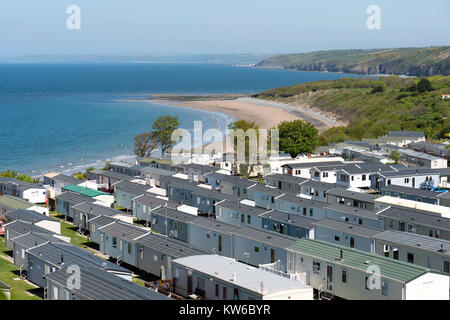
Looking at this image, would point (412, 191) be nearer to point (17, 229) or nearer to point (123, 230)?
point (123, 230)

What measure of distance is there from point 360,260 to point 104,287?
938 cm

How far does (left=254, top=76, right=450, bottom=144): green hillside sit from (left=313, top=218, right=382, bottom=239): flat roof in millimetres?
37881

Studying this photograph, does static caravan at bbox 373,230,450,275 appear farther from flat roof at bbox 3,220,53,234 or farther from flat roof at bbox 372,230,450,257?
flat roof at bbox 3,220,53,234

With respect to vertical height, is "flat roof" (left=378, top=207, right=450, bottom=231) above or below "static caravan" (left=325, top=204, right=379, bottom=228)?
above

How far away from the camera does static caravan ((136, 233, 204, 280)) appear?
2280 centimetres

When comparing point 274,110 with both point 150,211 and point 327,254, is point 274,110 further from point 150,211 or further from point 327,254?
point 327,254

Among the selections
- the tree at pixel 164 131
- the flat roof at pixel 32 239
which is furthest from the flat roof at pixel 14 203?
the tree at pixel 164 131

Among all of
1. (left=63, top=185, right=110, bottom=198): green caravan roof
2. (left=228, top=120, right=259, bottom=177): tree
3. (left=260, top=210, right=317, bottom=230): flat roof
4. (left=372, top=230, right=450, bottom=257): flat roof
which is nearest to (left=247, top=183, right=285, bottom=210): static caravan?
(left=260, top=210, right=317, bottom=230): flat roof

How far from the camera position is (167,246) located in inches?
939

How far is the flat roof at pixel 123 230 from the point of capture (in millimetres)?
25922

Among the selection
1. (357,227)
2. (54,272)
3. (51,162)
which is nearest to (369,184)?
(357,227)

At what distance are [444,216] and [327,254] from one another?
36.0 feet

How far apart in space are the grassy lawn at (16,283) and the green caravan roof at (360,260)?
10271 mm
